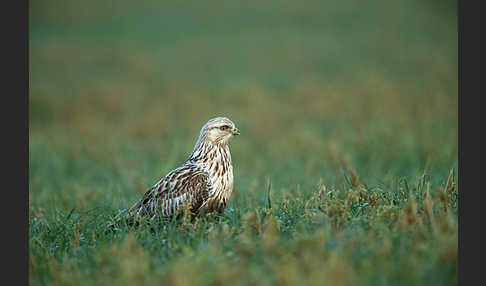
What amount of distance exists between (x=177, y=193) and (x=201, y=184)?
12.4 inches

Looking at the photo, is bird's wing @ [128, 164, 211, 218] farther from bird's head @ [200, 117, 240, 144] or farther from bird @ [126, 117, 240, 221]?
bird's head @ [200, 117, 240, 144]

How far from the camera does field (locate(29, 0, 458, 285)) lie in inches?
165

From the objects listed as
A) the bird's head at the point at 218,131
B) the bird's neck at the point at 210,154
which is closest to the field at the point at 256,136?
the bird's neck at the point at 210,154

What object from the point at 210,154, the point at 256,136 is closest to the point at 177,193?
the point at 210,154

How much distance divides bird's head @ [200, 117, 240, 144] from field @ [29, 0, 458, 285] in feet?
2.94

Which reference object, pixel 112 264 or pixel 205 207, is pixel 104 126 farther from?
pixel 112 264

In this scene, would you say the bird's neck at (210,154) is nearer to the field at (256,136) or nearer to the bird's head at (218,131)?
the bird's head at (218,131)

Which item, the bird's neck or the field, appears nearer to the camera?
the field


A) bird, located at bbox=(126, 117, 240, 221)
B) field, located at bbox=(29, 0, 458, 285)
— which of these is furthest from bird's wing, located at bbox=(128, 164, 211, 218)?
field, located at bbox=(29, 0, 458, 285)

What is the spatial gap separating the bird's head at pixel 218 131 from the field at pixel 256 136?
0.89 metres

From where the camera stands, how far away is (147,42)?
23.0 meters

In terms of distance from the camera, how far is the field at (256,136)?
4.20 meters

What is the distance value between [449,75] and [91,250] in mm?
15494

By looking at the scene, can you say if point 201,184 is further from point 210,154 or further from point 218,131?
point 218,131
